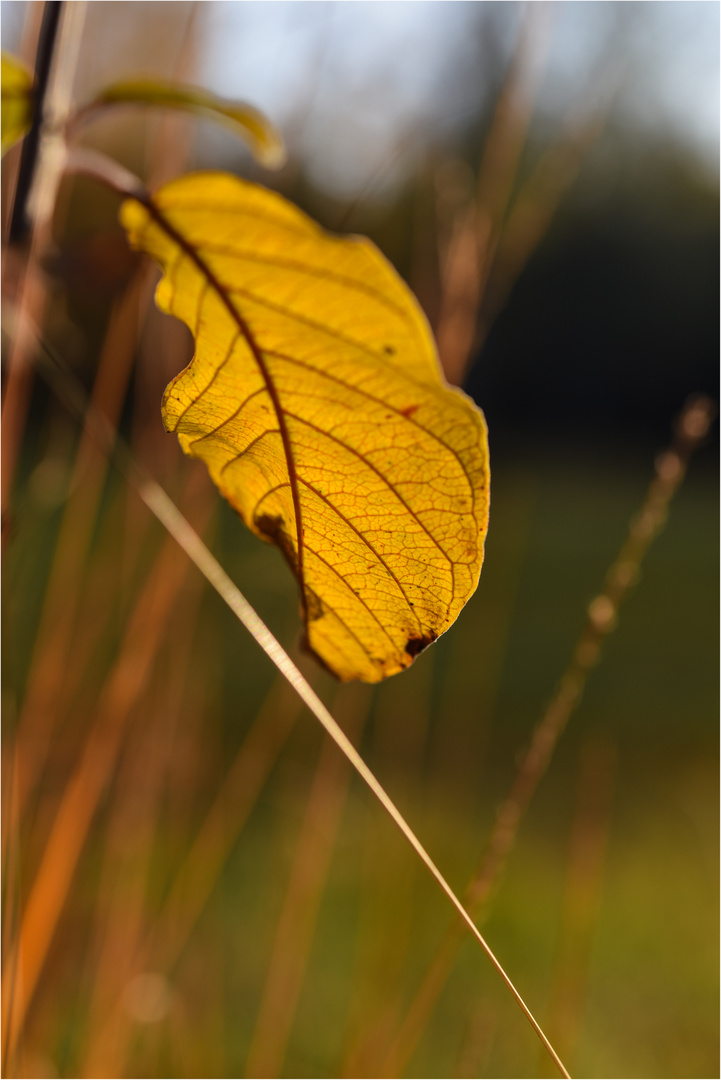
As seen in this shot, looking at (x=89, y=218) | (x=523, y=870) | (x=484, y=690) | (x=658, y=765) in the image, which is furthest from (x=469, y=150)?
(x=523, y=870)

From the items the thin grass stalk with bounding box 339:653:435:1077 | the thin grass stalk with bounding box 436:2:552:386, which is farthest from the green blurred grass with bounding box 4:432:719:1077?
the thin grass stalk with bounding box 436:2:552:386

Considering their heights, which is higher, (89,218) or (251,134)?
(251,134)

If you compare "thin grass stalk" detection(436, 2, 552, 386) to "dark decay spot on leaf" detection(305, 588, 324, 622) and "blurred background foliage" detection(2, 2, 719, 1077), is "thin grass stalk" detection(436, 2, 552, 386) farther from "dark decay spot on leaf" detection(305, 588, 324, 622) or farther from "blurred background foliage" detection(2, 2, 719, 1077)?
"dark decay spot on leaf" detection(305, 588, 324, 622)

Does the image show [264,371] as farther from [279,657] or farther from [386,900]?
[386,900]

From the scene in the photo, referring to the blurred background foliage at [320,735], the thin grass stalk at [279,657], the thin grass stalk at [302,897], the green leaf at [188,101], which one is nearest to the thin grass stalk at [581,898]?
the blurred background foliage at [320,735]

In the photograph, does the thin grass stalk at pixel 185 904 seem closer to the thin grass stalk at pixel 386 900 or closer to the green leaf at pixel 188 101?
the thin grass stalk at pixel 386 900

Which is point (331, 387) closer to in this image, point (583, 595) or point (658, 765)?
point (658, 765)
